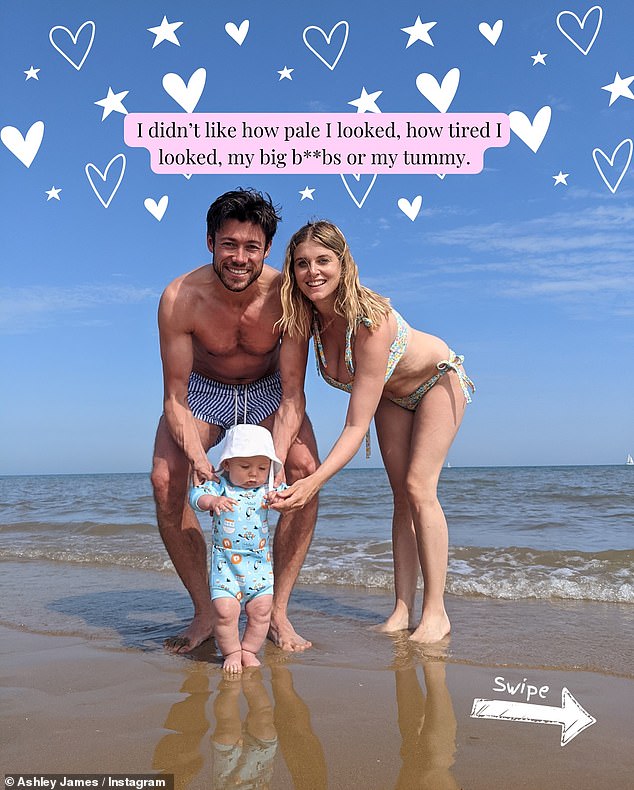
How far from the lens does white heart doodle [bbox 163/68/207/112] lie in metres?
5.79

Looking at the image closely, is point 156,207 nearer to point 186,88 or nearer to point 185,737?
point 186,88

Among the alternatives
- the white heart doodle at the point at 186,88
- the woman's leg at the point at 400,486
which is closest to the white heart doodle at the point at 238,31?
the white heart doodle at the point at 186,88

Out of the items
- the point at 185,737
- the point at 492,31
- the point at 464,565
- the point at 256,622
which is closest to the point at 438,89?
the point at 492,31

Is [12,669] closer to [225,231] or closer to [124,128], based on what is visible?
[225,231]

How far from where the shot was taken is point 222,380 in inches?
153

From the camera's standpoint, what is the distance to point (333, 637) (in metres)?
3.76

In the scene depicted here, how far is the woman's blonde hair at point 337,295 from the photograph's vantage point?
133 inches

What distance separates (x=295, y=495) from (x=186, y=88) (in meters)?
4.06

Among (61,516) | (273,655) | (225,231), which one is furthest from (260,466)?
(61,516)

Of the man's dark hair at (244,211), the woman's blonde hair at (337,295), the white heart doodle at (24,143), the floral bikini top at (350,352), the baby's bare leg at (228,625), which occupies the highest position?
the white heart doodle at (24,143)

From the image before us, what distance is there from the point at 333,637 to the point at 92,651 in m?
1.21

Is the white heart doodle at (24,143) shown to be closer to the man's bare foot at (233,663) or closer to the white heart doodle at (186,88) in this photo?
the white heart doodle at (186,88)

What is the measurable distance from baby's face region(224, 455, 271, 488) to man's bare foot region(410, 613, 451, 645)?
1.19m

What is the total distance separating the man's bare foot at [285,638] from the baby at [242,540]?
1.05 feet
